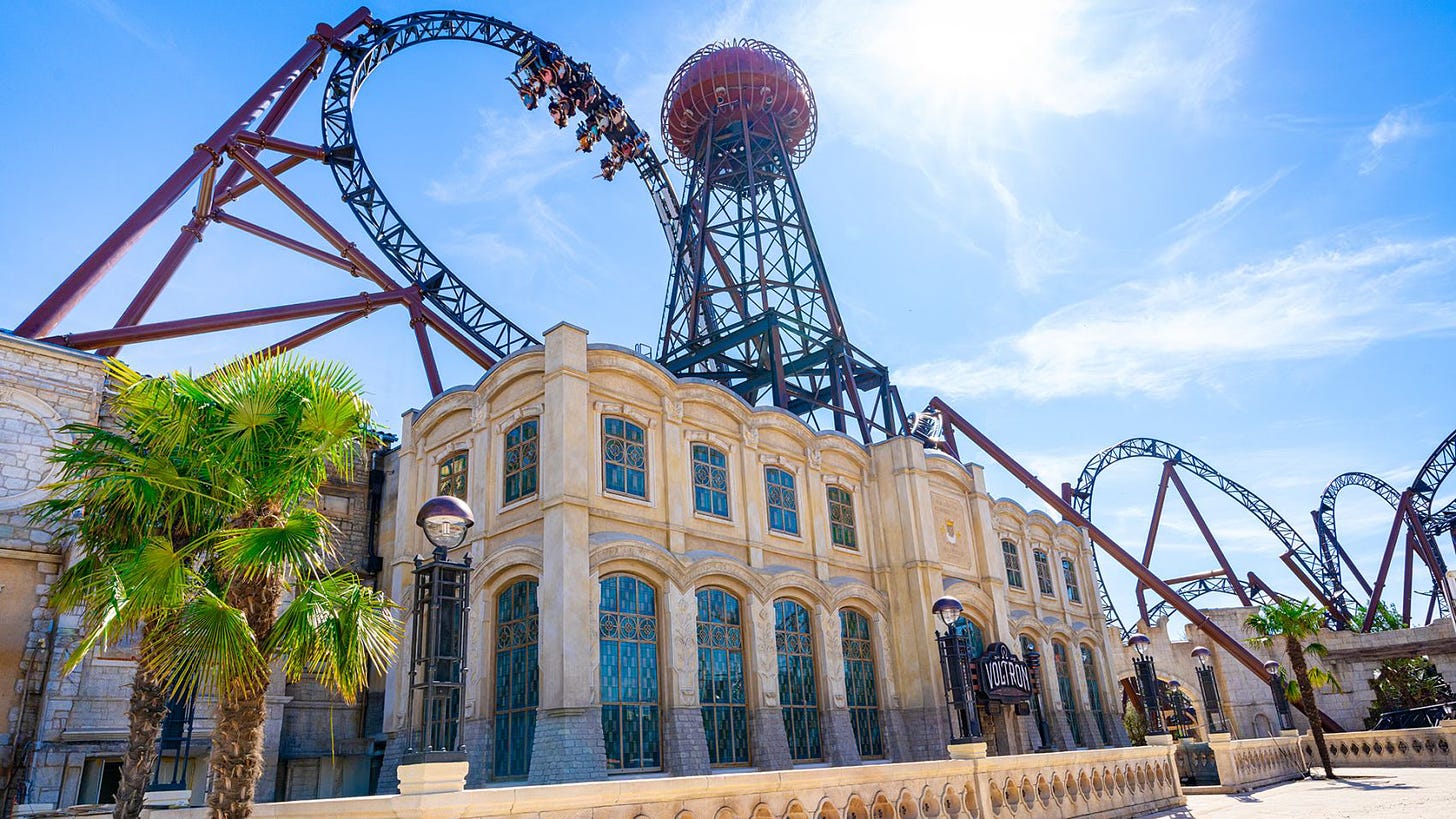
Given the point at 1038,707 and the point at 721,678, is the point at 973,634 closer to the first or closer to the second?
the point at 1038,707

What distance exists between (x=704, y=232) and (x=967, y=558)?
40.4 feet

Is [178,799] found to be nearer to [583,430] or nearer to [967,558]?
[583,430]

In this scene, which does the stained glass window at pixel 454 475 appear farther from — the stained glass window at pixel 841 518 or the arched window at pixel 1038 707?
the arched window at pixel 1038 707

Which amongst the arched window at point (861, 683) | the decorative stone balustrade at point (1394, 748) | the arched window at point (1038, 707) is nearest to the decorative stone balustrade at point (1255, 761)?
the decorative stone balustrade at point (1394, 748)

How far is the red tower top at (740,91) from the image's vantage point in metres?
29.7

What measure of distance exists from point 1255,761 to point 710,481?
54.3 feet

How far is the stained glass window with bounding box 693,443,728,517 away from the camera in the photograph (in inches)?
773

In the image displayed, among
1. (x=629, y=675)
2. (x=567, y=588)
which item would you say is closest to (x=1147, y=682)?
(x=629, y=675)

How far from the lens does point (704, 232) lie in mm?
27516

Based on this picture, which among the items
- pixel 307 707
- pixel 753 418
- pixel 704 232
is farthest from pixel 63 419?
pixel 704 232

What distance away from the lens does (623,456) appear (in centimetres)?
1833

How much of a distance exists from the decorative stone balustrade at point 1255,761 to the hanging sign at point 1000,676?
461 centimetres

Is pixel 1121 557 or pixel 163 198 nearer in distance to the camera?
pixel 163 198

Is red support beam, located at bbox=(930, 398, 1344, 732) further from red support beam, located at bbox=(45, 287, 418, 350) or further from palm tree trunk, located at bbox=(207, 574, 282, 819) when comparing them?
palm tree trunk, located at bbox=(207, 574, 282, 819)
